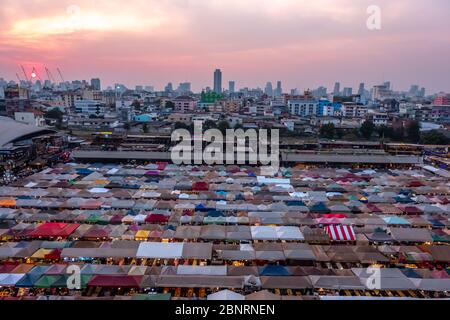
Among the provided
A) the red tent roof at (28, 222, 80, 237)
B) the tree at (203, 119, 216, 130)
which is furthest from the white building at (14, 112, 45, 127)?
the red tent roof at (28, 222, 80, 237)

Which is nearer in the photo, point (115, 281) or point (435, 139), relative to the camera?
point (115, 281)

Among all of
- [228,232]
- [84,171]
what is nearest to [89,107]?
[84,171]

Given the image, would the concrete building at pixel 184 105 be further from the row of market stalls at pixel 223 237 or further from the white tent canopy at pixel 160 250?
the white tent canopy at pixel 160 250

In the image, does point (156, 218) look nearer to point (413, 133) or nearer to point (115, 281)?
point (115, 281)

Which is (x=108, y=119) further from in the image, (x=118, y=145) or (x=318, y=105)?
(x=318, y=105)

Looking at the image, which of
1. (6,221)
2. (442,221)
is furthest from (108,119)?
(442,221)

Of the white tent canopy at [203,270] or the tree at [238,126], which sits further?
the tree at [238,126]

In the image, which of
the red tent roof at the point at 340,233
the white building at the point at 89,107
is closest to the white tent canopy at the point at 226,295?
the red tent roof at the point at 340,233
